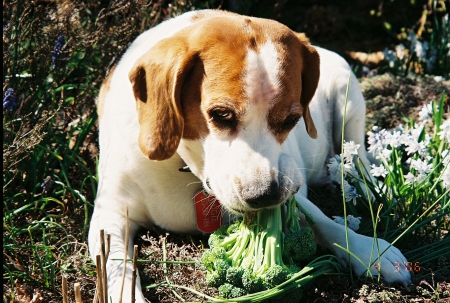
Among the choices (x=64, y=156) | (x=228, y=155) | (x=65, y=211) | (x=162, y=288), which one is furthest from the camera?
(x=64, y=156)

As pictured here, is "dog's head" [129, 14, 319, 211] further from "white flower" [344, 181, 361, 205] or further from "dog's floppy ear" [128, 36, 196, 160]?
"white flower" [344, 181, 361, 205]

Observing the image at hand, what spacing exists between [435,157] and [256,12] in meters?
2.57

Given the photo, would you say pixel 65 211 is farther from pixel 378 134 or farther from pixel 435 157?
pixel 435 157

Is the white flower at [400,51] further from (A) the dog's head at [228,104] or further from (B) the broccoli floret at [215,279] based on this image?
(B) the broccoli floret at [215,279]

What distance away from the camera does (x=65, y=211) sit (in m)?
3.51

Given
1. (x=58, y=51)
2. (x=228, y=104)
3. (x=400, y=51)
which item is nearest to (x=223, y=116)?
(x=228, y=104)

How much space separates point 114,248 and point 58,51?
139 centimetres

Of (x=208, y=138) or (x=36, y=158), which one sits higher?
(x=208, y=138)

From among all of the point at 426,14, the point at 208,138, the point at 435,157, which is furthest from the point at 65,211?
the point at 426,14

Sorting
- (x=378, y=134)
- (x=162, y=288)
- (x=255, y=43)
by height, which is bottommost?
(x=162, y=288)

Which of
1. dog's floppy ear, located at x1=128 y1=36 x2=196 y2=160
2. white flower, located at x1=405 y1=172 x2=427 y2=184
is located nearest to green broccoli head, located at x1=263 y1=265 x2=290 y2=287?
dog's floppy ear, located at x1=128 y1=36 x2=196 y2=160

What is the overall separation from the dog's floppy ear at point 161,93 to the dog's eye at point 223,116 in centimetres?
18

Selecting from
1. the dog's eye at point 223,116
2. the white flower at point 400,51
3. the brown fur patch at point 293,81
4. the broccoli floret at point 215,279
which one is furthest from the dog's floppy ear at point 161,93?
the white flower at point 400,51

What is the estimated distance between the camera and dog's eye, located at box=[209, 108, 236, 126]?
8.41 ft
